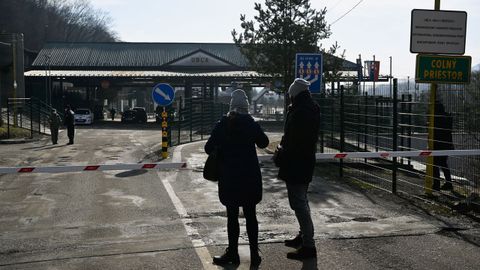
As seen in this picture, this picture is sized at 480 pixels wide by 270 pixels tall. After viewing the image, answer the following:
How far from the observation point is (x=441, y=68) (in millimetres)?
9672

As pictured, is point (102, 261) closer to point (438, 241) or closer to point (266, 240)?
point (266, 240)

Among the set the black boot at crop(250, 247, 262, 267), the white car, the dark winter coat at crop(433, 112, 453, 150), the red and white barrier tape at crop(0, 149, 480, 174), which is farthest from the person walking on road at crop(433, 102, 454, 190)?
the white car

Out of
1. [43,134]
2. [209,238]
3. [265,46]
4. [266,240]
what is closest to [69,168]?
[209,238]

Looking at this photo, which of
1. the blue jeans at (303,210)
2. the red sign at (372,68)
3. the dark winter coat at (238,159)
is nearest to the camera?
the dark winter coat at (238,159)

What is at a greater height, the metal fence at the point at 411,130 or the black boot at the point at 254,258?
the metal fence at the point at 411,130

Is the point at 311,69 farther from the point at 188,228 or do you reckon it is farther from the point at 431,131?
the point at 188,228

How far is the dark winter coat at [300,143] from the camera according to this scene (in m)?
6.01

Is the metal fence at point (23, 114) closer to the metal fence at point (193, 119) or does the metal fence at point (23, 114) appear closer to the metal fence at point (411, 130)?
the metal fence at point (193, 119)

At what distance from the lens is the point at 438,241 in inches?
268

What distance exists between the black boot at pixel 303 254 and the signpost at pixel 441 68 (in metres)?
4.68

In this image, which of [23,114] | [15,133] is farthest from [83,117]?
[15,133]

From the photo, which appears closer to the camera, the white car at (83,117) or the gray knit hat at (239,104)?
the gray knit hat at (239,104)

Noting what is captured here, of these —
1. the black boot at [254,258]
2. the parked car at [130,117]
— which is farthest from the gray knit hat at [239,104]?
the parked car at [130,117]

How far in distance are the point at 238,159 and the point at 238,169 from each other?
97mm
